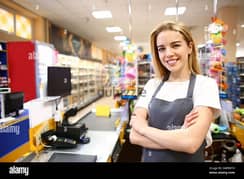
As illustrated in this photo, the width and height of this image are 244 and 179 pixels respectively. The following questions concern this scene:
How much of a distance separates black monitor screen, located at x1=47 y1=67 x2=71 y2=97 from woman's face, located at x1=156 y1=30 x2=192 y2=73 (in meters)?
0.94

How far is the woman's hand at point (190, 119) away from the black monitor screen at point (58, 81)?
1058 millimetres

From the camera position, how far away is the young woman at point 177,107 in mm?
602

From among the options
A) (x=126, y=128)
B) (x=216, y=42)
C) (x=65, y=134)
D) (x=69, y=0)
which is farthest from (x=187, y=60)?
(x=216, y=42)

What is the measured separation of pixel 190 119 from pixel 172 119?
6 cm

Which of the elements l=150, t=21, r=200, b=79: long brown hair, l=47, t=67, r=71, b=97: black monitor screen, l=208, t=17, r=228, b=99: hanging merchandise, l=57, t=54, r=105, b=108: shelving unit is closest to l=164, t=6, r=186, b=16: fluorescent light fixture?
l=150, t=21, r=200, b=79: long brown hair

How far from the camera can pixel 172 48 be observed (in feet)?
2.17

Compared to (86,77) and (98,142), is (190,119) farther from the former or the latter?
(86,77)

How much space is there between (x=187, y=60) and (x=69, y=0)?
664mm

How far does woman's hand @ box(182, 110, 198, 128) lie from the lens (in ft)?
2.00

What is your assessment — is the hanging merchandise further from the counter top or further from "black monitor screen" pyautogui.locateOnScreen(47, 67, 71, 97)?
"black monitor screen" pyautogui.locateOnScreen(47, 67, 71, 97)

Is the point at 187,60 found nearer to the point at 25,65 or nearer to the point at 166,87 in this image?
the point at 166,87

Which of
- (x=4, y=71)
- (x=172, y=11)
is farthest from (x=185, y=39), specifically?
(x=4, y=71)
